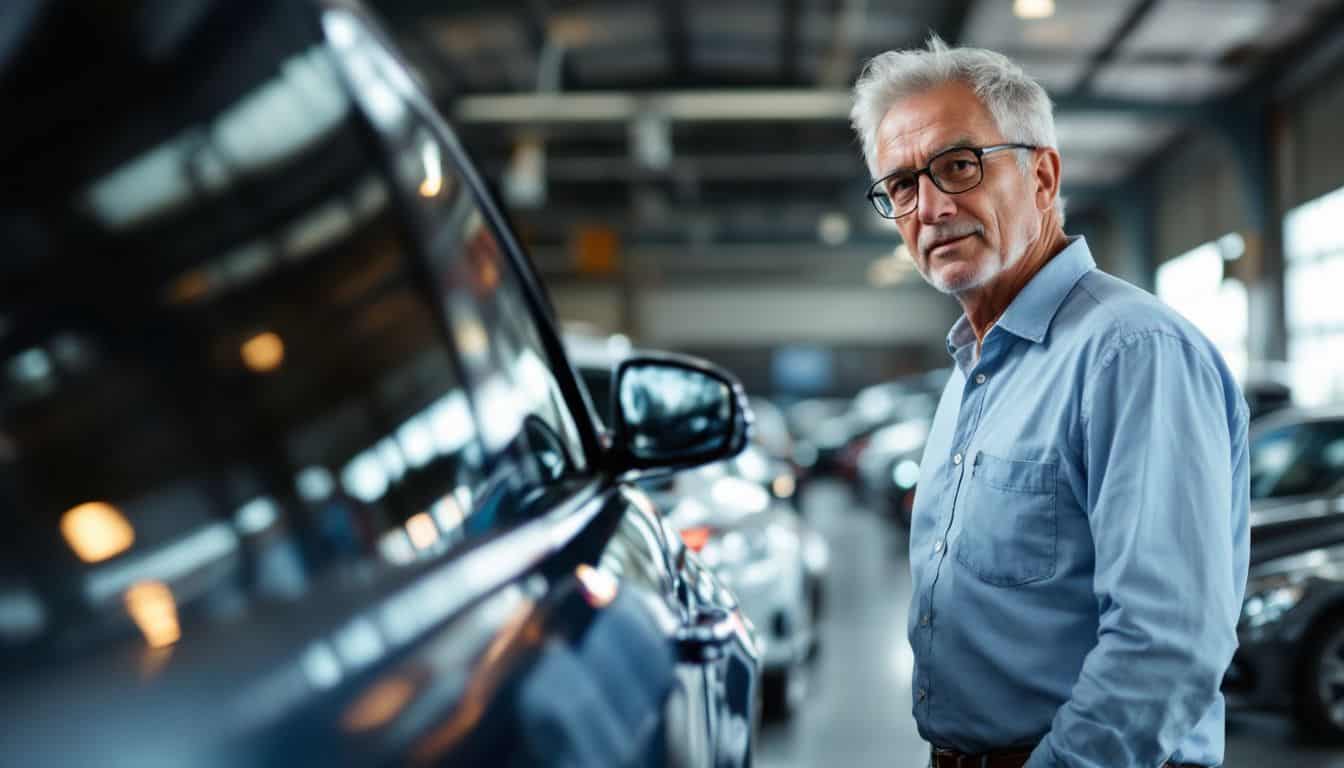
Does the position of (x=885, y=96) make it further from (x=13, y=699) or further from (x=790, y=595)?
(x=790, y=595)

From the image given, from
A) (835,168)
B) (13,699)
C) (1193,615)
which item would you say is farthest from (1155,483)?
(835,168)

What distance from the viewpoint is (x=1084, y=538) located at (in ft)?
5.23

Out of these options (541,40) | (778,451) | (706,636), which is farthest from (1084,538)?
(541,40)

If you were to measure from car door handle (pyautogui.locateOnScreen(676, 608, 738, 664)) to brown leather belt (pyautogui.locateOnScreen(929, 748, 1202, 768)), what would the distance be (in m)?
0.34

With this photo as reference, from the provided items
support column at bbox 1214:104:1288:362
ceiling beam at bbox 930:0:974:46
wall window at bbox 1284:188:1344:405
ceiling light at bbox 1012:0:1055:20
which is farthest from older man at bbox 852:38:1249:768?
support column at bbox 1214:104:1288:362

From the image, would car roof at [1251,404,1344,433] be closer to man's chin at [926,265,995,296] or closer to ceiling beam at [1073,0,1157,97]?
man's chin at [926,265,995,296]

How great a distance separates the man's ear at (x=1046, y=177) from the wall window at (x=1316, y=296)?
17.7 metres

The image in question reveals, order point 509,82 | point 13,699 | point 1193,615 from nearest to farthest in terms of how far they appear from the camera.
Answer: point 13,699 < point 1193,615 < point 509,82

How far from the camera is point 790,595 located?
5.64 meters

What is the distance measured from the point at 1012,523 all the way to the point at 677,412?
0.54m

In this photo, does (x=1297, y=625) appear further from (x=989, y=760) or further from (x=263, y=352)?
(x=263, y=352)

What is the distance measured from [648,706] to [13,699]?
65 centimetres

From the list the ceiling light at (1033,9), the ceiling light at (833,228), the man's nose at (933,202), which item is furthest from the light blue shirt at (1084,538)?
the ceiling light at (833,228)

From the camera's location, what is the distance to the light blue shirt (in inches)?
57.0
